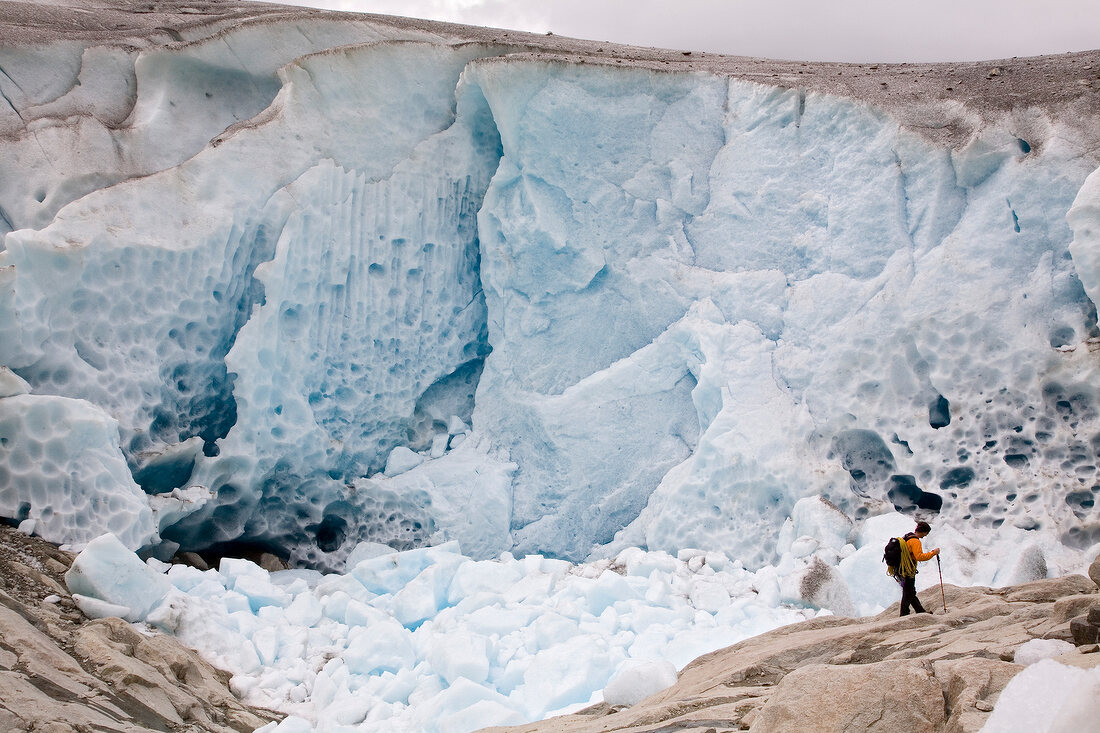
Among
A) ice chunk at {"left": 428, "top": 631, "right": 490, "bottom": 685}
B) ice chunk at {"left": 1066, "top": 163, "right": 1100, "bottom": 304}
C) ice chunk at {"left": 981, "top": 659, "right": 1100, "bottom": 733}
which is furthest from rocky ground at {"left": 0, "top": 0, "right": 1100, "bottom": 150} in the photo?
ice chunk at {"left": 981, "top": 659, "right": 1100, "bottom": 733}

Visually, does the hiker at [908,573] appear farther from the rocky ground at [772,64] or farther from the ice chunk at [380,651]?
the rocky ground at [772,64]

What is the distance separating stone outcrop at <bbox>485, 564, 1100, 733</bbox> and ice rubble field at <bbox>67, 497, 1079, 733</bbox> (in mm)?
651

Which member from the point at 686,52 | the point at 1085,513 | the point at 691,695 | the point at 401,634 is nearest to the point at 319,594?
the point at 401,634

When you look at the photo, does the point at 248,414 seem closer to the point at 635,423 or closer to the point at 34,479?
Result: the point at 34,479

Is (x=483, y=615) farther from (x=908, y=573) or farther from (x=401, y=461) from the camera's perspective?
(x=908, y=573)

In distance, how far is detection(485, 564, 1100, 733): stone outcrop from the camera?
325 cm

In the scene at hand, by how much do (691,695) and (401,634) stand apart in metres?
3.03

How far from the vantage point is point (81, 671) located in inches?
200

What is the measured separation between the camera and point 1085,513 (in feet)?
22.3

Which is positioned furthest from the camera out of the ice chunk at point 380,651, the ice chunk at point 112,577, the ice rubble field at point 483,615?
the ice chunk at point 380,651

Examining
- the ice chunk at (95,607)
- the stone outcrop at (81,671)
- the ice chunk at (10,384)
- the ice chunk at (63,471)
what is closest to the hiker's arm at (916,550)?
the stone outcrop at (81,671)

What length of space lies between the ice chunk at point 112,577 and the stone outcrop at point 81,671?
5.8 inches

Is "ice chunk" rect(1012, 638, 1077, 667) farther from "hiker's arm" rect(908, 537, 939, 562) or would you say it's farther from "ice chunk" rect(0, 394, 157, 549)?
"ice chunk" rect(0, 394, 157, 549)

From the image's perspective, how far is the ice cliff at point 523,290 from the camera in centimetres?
745
